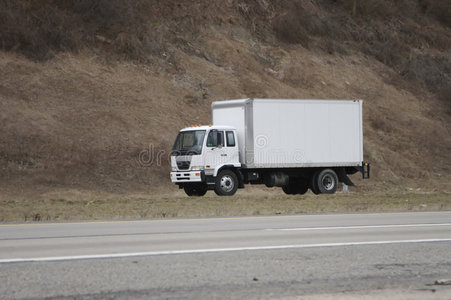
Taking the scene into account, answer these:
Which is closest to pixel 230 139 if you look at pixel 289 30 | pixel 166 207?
pixel 166 207

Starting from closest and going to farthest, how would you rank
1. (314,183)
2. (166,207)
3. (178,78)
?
(166,207) < (314,183) < (178,78)

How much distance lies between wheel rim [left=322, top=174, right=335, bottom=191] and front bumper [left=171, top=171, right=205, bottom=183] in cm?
568

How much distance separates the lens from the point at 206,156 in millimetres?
27469

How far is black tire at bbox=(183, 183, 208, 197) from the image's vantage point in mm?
28906

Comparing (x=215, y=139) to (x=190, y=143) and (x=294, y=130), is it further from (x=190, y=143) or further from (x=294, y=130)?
(x=294, y=130)

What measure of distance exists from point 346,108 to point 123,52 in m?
15.1

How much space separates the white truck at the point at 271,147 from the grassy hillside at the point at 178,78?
17.6 feet

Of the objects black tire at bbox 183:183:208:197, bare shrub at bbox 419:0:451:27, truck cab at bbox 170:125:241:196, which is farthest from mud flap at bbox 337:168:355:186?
bare shrub at bbox 419:0:451:27

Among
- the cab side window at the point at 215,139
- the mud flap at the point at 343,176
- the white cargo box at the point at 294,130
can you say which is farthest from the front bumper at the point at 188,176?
the mud flap at the point at 343,176

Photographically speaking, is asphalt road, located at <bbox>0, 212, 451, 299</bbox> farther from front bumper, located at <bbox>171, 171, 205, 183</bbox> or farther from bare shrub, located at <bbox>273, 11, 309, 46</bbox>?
bare shrub, located at <bbox>273, 11, 309, 46</bbox>

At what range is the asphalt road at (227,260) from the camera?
7.71 metres

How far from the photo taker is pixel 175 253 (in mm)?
10359

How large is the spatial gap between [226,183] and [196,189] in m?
1.89

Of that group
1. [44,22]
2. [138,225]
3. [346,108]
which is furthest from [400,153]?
[138,225]
